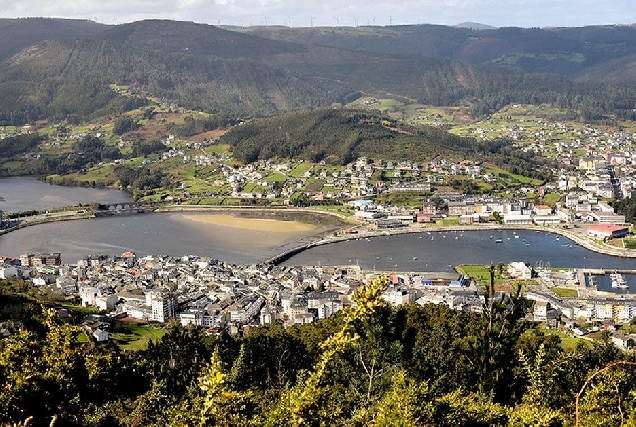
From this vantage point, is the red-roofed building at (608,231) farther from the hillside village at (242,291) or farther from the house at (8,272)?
the house at (8,272)

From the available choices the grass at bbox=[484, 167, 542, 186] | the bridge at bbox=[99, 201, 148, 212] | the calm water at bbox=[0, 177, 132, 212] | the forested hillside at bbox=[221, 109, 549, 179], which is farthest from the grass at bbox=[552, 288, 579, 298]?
the calm water at bbox=[0, 177, 132, 212]

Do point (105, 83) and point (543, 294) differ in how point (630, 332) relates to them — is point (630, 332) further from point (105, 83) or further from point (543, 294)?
point (105, 83)

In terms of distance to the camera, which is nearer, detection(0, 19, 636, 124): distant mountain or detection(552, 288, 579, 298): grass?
detection(552, 288, 579, 298): grass

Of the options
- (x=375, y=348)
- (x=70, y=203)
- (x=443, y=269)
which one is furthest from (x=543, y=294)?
(x=70, y=203)

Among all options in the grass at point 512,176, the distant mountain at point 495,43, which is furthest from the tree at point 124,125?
the distant mountain at point 495,43

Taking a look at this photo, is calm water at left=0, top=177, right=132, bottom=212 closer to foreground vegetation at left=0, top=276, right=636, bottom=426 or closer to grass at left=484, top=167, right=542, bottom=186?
grass at left=484, top=167, right=542, bottom=186

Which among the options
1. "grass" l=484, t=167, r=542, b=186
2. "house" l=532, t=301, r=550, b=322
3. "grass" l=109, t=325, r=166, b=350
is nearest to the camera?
"grass" l=109, t=325, r=166, b=350
